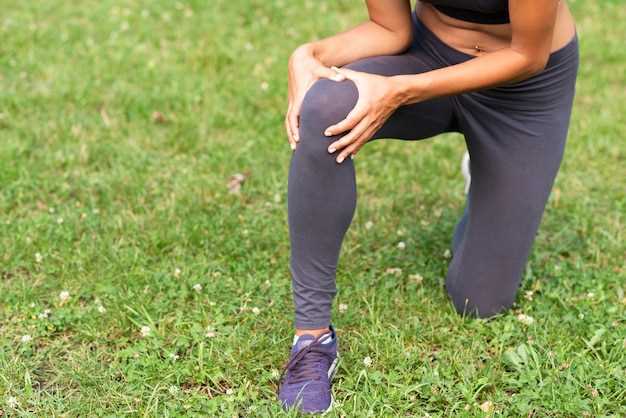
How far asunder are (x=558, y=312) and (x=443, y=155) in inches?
51.6

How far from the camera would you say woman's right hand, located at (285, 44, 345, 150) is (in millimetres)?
2516

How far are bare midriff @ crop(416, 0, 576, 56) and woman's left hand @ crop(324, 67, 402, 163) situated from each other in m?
0.45

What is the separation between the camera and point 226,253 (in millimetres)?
3416

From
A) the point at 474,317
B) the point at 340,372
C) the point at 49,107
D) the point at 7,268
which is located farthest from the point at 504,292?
the point at 49,107

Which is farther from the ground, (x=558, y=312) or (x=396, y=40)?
(x=396, y=40)

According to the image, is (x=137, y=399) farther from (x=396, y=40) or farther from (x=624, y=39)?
(x=624, y=39)

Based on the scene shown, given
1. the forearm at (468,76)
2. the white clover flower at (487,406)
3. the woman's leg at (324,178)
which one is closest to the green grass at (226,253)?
the white clover flower at (487,406)

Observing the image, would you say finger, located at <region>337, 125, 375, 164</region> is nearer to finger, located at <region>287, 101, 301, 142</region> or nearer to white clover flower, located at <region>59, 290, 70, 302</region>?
finger, located at <region>287, 101, 301, 142</region>

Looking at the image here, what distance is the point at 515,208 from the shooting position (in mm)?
2926

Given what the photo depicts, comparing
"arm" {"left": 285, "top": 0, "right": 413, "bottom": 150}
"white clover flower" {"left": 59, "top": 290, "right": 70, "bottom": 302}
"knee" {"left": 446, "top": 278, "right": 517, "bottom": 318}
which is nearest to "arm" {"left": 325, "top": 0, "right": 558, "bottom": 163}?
"arm" {"left": 285, "top": 0, "right": 413, "bottom": 150}

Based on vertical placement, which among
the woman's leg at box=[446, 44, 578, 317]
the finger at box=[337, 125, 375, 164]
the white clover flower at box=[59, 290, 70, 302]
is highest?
the finger at box=[337, 125, 375, 164]

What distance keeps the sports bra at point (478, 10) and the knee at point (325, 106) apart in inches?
20.2

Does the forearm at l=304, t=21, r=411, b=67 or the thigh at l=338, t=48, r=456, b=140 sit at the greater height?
the forearm at l=304, t=21, r=411, b=67

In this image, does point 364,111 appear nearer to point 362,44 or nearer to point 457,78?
point 457,78
